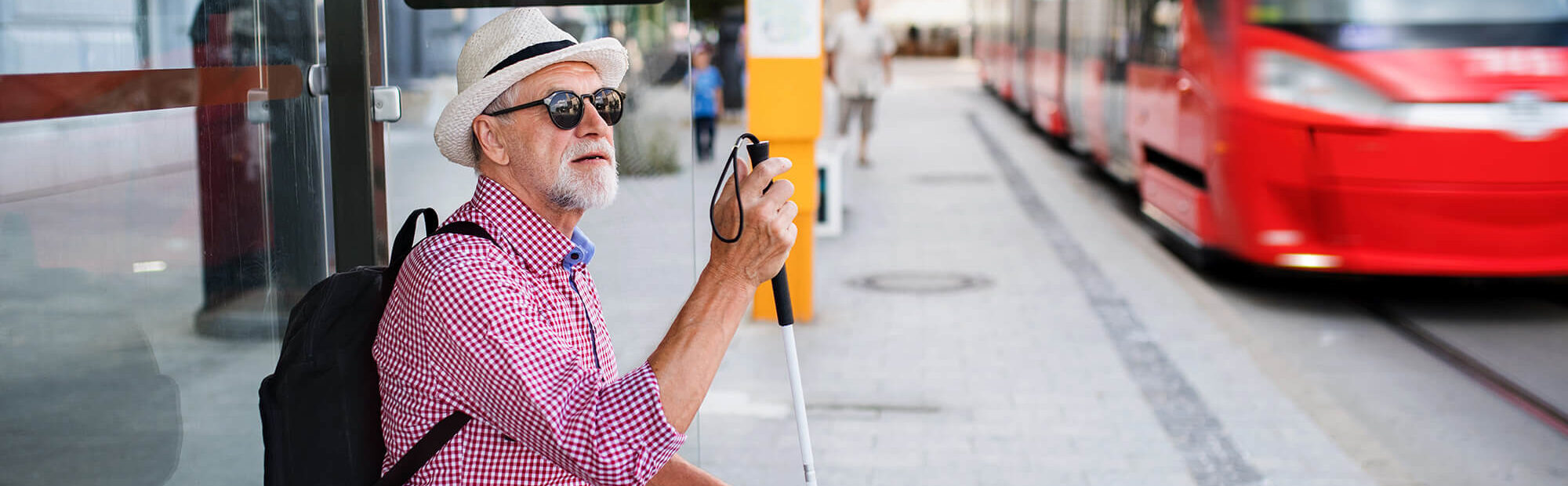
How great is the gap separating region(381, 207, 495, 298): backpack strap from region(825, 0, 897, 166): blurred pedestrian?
12.3 m

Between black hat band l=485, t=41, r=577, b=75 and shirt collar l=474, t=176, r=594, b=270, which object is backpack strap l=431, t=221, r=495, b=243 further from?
black hat band l=485, t=41, r=577, b=75

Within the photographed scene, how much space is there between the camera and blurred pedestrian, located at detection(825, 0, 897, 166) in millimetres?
14453

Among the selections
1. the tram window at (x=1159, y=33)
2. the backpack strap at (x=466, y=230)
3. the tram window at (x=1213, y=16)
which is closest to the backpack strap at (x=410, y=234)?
the backpack strap at (x=466, y=230)

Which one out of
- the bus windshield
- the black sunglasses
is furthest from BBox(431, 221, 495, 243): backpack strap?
the bus windshield

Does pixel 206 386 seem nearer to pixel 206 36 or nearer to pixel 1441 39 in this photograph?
pixel 206 36

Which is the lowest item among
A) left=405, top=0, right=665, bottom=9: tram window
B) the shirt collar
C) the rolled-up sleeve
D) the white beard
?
the rolled-up sleeve

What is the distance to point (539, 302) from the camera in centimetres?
218

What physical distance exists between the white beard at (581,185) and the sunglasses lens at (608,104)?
2.3 inches

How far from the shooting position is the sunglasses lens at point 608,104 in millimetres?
2426

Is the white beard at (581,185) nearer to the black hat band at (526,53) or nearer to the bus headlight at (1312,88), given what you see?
the black hat band at (526,53)

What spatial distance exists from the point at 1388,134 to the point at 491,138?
18.2 feet

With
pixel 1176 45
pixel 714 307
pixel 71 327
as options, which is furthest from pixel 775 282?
pixel 1176 45

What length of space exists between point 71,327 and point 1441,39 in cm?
637

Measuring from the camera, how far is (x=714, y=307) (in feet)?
7.08
